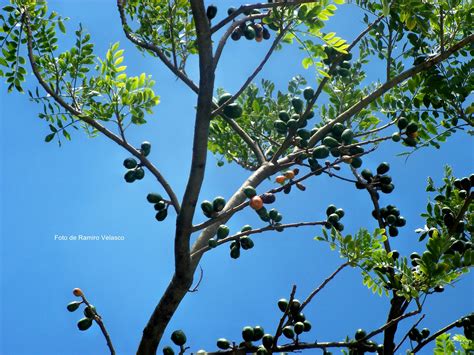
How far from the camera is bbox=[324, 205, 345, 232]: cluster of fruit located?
14.8 feet

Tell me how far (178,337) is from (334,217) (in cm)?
156

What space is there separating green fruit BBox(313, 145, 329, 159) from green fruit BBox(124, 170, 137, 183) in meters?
1.47

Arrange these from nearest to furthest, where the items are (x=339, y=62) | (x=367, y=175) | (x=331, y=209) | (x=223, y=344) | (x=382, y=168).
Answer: (x=223, y=344), (x=331, y=209), (x=339, y=62), (x=382, y=168), (x=367, y=175)

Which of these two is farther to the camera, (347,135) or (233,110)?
(347,135)

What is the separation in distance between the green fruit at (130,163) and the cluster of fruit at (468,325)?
3.13m

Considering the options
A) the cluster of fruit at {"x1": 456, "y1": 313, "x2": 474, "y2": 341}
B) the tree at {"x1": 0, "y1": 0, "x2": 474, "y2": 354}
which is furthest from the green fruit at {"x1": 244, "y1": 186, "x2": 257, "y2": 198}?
the cluster of fruit at {"x1": 456, "y1": 313, "x2": 474, "y2": 341}

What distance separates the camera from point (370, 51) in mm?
6328

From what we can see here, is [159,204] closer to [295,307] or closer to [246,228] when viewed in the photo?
[246,228]

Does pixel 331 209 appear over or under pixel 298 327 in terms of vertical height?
over

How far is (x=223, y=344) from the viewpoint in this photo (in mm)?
4457

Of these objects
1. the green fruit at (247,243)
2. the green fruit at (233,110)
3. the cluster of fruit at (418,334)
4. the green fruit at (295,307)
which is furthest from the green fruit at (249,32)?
the cluster of fruit at (418,334)

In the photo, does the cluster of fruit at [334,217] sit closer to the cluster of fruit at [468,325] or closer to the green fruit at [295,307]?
the green fruit at [295,307]

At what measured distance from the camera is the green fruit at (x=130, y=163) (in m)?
4.48

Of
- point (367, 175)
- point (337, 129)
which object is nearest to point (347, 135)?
point (337, 129)
